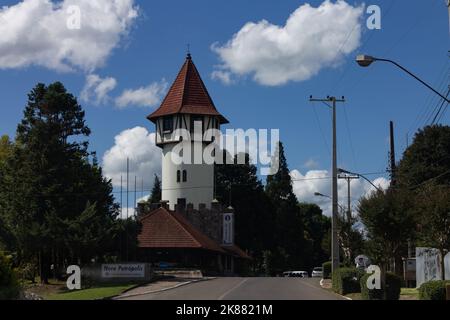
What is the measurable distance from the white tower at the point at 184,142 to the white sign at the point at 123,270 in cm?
3025

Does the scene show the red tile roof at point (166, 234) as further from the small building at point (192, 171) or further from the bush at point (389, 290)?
the bush at point (389, 290)

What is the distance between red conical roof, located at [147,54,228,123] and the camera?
2968 inches

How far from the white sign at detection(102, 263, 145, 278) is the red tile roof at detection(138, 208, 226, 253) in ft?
50.8

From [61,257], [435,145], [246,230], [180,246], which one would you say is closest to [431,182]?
[435,145]

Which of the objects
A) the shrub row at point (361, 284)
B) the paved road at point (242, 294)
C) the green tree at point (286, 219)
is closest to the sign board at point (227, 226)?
the green tree at point (286, 219)

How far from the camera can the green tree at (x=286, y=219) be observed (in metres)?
95.7

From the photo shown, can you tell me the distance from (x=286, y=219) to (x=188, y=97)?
28.1m

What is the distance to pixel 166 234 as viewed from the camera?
61594mm

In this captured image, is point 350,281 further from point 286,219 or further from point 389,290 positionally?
point 286,219

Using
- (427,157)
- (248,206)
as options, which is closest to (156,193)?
(248,206)

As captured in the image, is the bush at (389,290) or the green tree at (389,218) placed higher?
the green tree at (389,218)

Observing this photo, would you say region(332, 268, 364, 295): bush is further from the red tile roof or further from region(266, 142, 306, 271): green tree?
region(266, 142, 306, 271): green tree

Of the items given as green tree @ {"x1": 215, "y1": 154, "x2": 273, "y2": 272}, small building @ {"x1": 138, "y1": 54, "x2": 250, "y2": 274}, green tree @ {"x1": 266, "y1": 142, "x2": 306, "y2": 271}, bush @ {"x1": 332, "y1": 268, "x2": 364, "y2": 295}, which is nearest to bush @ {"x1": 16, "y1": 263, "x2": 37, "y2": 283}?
small building @ {"x1": 138, "y1": 54, "x2": 250, "y2": 274}
